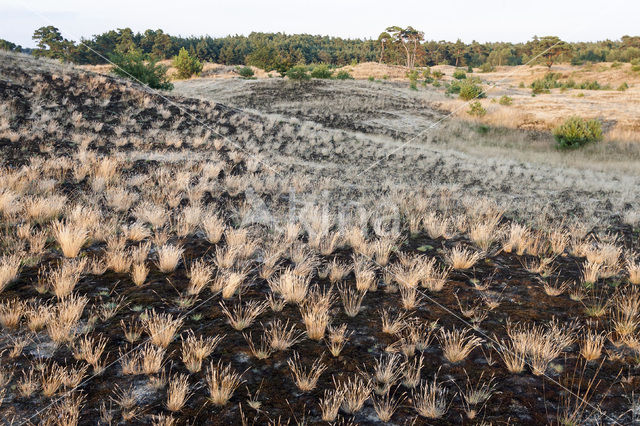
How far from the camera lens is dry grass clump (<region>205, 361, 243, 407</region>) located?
11.2ft

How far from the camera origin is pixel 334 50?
11100 centimetres

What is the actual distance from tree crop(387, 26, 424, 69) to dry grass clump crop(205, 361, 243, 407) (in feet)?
251

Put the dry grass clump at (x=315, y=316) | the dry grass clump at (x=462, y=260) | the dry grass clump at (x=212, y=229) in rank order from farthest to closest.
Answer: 1. the dry grass clump at (x=212, y=229)
2. the dry grass clump at (x=462, y=260)
3. the dry grass clump at (x=315, y=316)

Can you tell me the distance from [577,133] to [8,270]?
1066 inches

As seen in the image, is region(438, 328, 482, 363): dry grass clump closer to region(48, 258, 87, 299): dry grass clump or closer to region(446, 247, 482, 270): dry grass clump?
region(446, 247, 482, 270): dry grass clump

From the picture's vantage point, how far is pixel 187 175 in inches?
440

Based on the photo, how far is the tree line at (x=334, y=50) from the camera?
62.9m

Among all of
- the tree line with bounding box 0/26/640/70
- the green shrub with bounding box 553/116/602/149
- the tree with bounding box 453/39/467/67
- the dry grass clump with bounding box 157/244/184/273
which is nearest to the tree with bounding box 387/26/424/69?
the tree line with bounding box 0/26/640/70

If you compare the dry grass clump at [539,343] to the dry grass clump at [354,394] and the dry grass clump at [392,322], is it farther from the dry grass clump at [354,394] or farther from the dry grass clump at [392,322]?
the dry grass clump at [354,394]

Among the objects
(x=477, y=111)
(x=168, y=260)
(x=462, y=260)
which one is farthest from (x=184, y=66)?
(x=462, y=260)

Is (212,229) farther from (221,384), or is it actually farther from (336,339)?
(221,384)

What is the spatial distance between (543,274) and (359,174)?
9.80 m

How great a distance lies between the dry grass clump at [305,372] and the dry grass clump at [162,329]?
1.35 meters

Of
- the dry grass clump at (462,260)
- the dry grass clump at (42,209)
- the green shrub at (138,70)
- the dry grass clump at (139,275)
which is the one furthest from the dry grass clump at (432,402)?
the green shrub at (138,70)
